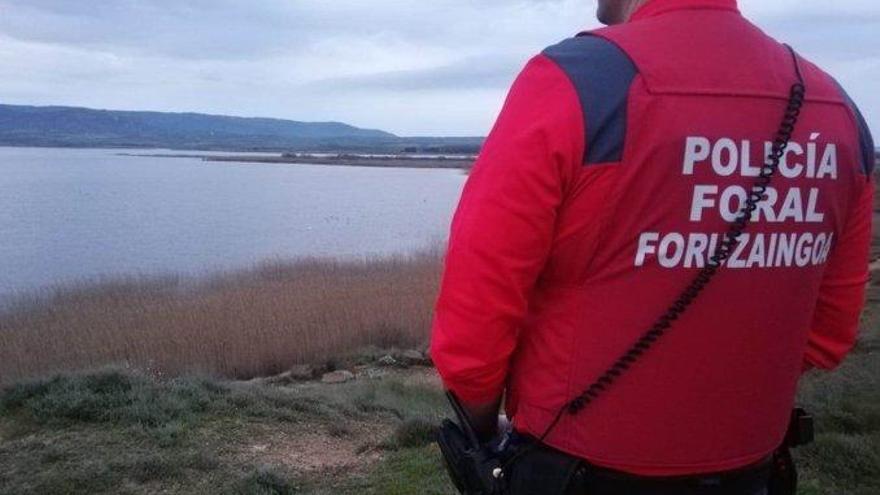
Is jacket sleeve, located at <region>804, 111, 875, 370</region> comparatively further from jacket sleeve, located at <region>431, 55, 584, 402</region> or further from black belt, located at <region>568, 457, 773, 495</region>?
jacket sleeve, located at <region>431, 55, 584, 402</region>

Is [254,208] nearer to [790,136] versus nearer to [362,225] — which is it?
[362,225]

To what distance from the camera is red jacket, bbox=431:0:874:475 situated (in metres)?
1.66

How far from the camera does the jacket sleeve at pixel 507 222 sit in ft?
5.39

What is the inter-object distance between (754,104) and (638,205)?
298mm

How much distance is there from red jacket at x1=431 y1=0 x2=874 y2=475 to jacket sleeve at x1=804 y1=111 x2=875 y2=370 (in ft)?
0.72

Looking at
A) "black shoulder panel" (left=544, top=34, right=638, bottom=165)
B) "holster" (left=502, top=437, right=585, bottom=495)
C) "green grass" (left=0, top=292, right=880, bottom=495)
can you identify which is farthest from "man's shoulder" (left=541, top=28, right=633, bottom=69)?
"green grass" (left=0, top=292, right=880, bottom=495)

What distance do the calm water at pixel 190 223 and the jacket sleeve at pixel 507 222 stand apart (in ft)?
67.3

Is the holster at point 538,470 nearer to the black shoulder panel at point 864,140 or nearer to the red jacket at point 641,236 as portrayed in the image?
the red jacket at point 641,236

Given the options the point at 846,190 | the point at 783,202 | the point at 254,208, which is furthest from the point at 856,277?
the point at 254,208

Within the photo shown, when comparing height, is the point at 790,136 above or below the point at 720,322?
above

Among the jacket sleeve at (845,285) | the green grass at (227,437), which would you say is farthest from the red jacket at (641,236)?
the green grass at (227,437)

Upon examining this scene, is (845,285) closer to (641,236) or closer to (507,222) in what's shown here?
(641,236)

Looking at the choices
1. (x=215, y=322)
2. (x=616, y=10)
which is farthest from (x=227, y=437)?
(x=215, y=322)

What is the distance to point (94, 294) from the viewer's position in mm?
18250
